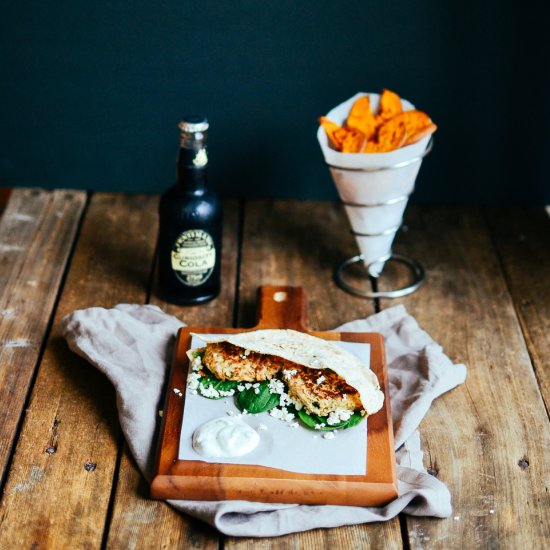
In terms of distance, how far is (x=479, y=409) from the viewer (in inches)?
52.0

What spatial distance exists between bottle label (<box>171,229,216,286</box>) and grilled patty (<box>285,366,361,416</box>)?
34 cm

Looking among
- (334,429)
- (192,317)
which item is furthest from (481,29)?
(334,429)

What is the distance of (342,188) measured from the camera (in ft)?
5.05

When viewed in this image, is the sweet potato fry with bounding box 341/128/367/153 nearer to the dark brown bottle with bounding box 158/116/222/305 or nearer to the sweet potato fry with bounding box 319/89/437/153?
the sweet potato fry with bounding box 319/89/437/153

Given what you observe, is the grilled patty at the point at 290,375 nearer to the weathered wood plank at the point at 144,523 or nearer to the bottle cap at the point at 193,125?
the weathered wood plank at the point at 144,523

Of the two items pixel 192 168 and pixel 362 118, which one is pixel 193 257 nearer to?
pixel 192 168

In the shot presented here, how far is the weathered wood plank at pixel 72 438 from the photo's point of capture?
43.0 inches

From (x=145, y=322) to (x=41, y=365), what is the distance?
178 mm

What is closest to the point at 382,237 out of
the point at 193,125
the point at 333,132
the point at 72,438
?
the point at 333,132

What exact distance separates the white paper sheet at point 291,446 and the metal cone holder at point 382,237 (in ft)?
1.53

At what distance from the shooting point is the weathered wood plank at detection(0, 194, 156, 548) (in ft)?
3.58

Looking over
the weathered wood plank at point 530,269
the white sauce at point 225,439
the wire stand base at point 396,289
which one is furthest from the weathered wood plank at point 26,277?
the weathered wood plank at point 530,269

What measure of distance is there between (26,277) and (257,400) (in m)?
0.61

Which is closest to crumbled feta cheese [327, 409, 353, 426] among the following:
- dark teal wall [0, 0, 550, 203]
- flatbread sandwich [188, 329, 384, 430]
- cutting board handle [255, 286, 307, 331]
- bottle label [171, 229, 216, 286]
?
flatbread sandwich [188, 329, 384, 430]
